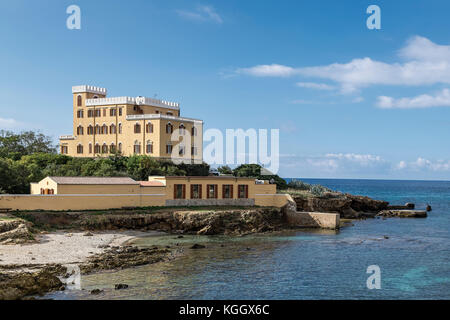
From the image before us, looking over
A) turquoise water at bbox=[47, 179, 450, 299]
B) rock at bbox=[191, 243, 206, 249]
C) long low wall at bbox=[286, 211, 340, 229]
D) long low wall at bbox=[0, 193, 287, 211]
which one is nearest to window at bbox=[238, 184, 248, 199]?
long low wall at bbox=[0, 193, 287, 211]

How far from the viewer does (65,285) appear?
22.8 m

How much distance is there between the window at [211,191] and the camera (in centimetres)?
4900

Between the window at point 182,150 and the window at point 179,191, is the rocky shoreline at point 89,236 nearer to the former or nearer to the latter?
the window at point 179,191

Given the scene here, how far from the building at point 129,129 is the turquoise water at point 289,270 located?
2839 cm

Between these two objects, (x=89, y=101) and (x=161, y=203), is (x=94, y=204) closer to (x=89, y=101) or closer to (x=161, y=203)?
(x=161, y=203)

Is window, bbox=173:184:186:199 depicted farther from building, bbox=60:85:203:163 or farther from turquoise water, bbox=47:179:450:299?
building, bbox=60:85:203:163

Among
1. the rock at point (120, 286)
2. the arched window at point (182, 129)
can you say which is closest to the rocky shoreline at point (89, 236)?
the rock at point (120, 286)

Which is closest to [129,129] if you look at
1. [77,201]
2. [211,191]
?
[211,191]

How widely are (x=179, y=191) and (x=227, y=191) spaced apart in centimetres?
567

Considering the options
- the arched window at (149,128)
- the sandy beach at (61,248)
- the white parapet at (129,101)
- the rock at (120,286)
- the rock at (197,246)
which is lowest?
the rock at (120,286)

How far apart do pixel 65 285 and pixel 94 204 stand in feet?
68.1

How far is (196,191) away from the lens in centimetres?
4838

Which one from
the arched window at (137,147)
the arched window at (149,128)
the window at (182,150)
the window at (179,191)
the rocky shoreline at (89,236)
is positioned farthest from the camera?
the window at (182,150)

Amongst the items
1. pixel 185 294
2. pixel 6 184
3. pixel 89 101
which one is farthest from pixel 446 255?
pixel 89 101
